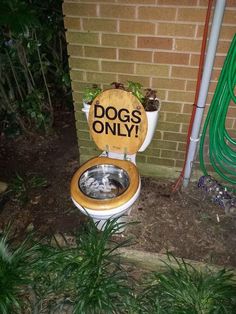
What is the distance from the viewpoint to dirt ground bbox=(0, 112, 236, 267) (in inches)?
89.7

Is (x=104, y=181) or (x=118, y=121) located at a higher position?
(x=118, y=121)

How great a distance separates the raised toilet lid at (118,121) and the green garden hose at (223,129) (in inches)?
18.5

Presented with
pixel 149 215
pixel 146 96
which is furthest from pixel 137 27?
pixel 149 215

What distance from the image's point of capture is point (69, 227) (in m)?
2.47

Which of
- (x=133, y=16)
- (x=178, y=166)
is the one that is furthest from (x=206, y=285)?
(x=133, y=16)

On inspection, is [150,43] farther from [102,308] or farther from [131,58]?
[102,308]

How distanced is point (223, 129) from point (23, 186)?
1688 mm

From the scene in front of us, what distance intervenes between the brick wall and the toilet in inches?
9.8

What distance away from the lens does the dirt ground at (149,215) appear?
228 cm

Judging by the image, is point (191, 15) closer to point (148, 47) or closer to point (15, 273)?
point (148, 47)

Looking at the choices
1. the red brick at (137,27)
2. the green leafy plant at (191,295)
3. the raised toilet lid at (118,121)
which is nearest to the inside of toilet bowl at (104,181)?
the raised toilet lid at (118,121)

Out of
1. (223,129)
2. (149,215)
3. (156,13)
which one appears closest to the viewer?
(156,13)

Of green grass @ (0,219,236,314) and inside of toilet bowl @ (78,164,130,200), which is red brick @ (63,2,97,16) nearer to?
inside of toilet bowl @ (78,164,130,200)

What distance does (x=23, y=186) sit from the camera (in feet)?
9.14
